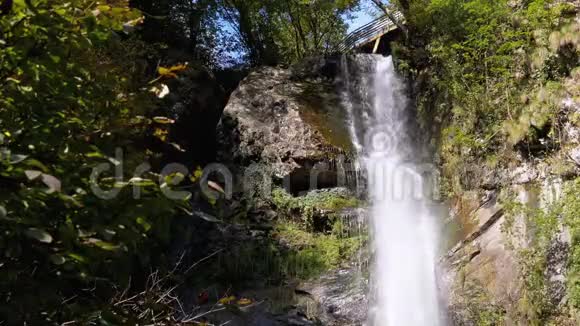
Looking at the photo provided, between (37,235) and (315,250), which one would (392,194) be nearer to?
(315,250)

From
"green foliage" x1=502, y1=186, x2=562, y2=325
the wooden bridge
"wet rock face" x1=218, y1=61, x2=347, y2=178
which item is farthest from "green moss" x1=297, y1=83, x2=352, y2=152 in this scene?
the wooden bridge

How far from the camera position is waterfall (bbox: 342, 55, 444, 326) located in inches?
283

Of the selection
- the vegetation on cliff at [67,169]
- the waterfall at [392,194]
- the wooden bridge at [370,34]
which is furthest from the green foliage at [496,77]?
the vegetation on cliff at [67,169]

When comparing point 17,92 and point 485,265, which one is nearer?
point 17,92

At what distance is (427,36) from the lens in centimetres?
1291

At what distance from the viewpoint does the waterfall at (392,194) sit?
23.6 ft

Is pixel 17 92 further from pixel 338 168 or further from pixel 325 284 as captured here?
pixel 338 168

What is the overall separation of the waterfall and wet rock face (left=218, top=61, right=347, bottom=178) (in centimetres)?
68

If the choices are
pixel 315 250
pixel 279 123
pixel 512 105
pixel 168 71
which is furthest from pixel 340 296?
pixel 168 71

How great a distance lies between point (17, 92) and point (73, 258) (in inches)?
20.7

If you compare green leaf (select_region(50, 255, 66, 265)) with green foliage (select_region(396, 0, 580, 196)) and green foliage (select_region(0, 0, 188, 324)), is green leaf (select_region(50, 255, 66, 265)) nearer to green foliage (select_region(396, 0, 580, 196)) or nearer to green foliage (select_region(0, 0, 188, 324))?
green foliage (select_region(0, 0, 188, 324))

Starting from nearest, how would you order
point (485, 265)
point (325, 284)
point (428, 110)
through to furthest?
1. point (485, 265)
2. point (325, 284)
3. point (428, 110)

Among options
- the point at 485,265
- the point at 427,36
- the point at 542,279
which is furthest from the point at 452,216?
the point at 427,36

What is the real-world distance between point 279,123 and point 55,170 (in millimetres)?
9828
